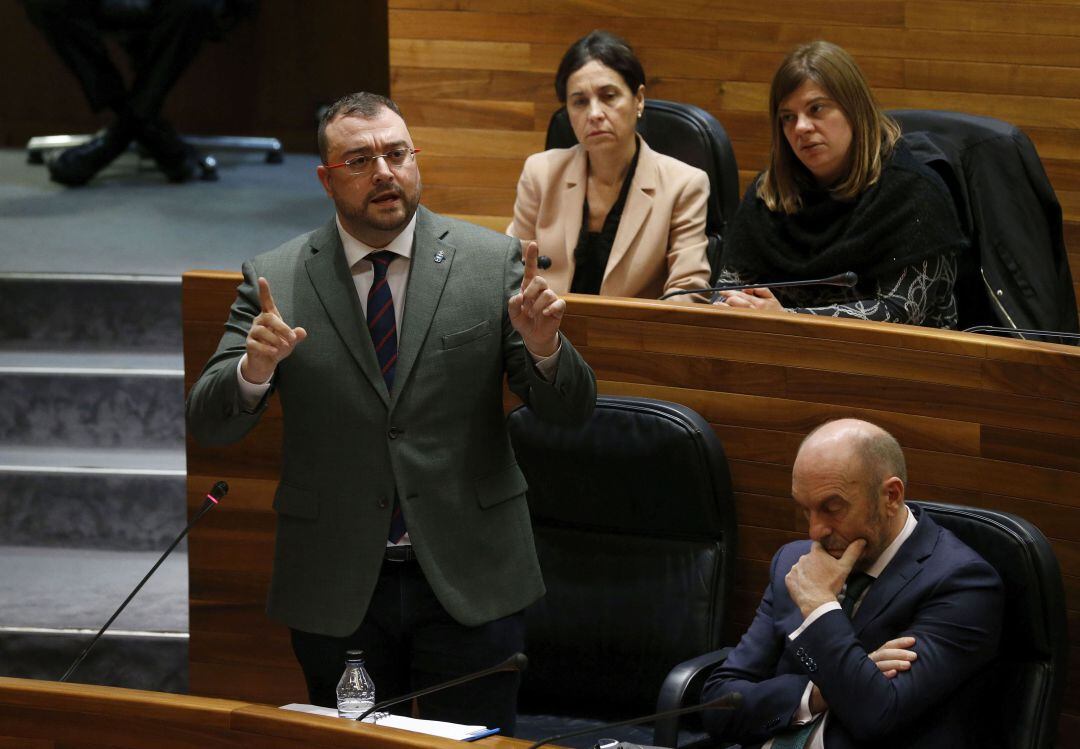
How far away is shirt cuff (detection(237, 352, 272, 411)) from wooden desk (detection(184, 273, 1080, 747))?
57 centimetres

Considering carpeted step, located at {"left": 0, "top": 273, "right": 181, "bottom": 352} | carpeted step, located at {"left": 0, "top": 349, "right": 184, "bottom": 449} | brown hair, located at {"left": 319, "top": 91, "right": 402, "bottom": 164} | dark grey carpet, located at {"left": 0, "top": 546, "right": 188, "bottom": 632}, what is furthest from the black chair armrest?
carpeted step, located at {"left": 0, "top": 273, "right": 181, "bottom": 352}

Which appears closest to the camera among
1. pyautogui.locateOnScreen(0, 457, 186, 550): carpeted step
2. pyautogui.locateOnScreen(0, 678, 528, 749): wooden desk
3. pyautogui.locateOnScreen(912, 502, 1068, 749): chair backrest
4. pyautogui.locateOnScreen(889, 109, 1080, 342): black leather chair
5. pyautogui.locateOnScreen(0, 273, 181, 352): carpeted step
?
pyautogui.locateOnScreen(0, 678, 528, 749): wooden desk

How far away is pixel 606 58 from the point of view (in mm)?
2361

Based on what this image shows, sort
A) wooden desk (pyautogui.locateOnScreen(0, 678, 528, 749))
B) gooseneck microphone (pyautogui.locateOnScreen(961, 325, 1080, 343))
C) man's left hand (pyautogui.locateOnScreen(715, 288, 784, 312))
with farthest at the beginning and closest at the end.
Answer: man's left hand (pyautogui.locateOnScreen(715, 288, 784, 312))
gooseneck microphone (pyautogui.locateOnScreen(961, 325, 1080, 343))
wooden desk (pyautogui.locateOnScreen(0, 678, 528, 749))

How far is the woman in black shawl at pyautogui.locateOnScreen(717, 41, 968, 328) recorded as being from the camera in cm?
201

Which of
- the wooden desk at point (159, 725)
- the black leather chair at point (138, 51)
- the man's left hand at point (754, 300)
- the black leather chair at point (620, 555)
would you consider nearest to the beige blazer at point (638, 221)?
the man's left hand at point (754, 300)

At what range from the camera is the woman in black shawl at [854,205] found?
2.01 metres

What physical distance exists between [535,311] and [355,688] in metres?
→ 0.38

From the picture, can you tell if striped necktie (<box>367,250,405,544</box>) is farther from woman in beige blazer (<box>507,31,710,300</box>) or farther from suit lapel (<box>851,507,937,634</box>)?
woman in beige blazer (<box>507,31,710,300</box>)

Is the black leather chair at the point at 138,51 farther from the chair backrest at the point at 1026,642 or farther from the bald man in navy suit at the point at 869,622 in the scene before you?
the chair backrest at the point at 1026,642

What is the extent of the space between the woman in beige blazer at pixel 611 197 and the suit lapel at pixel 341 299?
2.54 feet

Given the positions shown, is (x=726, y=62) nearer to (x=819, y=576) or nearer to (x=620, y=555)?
(x=620, y=555)

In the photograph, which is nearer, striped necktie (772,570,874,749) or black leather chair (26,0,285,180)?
striped necktie (772,570,874,749)

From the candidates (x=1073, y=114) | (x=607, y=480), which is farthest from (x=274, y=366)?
(x=1073, y=114)
